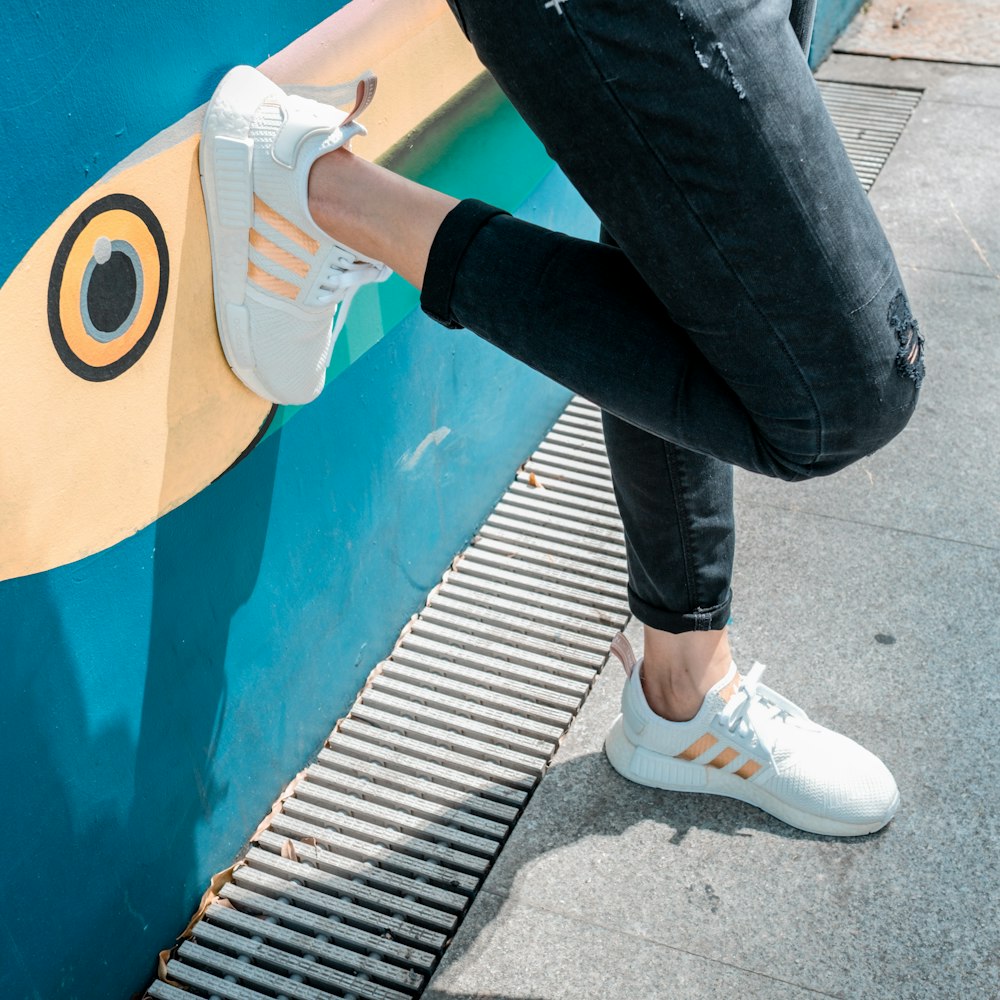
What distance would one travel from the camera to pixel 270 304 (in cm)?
170

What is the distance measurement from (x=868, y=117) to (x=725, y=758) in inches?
121

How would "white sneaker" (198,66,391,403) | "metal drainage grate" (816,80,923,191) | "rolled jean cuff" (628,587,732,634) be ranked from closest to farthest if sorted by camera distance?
"white sneaker" (198,66,391,403) → "rolled jean cuff" (628,587,732,634) → "metal drainage grate" (816,80,923,191)

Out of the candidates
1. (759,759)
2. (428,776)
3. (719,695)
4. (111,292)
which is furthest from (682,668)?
(111,292)

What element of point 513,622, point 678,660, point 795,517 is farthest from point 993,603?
point 513,622

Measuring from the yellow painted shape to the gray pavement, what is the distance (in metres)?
0.79

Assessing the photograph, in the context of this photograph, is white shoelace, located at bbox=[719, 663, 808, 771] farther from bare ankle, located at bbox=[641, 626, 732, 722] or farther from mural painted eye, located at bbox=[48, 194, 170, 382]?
mural painted eye, located at bbox=[48, 194, 170, 382]

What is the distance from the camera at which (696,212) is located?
124 cm

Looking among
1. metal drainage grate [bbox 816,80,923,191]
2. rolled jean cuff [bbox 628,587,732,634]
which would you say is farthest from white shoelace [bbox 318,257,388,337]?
metal drainage grate [bbox 816,80,923,191]

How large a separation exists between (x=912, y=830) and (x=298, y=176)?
1331mm

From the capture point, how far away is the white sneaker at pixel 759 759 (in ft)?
6.33

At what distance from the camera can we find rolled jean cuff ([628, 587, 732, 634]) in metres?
1.92

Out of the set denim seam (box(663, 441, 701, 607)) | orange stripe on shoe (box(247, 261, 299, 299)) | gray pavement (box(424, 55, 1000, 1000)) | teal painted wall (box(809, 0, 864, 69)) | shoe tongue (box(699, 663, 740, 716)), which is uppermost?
orange stripe on shoe (box(247, 261, 299, 299))

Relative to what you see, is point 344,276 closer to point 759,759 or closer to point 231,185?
point 231,185

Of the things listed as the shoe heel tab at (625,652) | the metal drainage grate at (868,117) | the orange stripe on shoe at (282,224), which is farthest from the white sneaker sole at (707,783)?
the metal drainage grate at (868,117)
